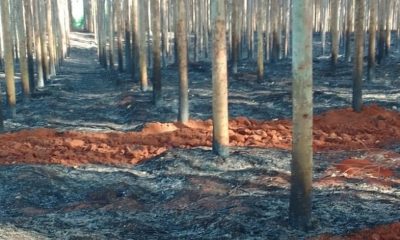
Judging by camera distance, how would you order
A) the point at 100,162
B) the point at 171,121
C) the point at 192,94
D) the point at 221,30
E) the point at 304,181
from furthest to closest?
1. the point at 192,94
2. the point at 171,121
3. the point at 100,162
4. the point at 221,30
5. the point at 304,181

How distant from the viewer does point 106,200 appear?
780 cm

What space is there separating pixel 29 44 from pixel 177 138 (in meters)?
9.18

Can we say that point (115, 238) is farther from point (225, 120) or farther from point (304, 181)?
point (225, 120)

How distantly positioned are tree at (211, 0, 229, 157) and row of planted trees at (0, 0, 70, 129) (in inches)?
215

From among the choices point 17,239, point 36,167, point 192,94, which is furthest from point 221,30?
point 192,94

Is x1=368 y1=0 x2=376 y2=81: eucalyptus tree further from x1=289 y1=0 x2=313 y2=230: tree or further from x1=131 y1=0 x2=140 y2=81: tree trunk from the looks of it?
x1=289 y1=0 x2=313 y2=230: tree

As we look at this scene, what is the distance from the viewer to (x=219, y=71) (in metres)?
8.65

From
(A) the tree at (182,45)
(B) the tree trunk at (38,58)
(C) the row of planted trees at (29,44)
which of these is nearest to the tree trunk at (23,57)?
(C) the row of planted trees at (29,44)

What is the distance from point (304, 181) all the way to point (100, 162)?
4.90 meters

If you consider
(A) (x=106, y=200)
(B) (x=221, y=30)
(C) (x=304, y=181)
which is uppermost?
(B) (x=221, y=30)

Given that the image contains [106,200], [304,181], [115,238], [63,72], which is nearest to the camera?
[304,181]

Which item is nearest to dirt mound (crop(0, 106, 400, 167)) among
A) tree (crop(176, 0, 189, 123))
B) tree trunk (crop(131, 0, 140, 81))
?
tree (crop(176, 0, 189, 123))

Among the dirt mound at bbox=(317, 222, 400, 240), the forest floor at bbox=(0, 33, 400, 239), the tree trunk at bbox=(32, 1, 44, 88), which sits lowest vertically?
the forest floor at bbox=(0, 33, 400, 239)

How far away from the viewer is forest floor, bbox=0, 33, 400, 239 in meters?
6.40
